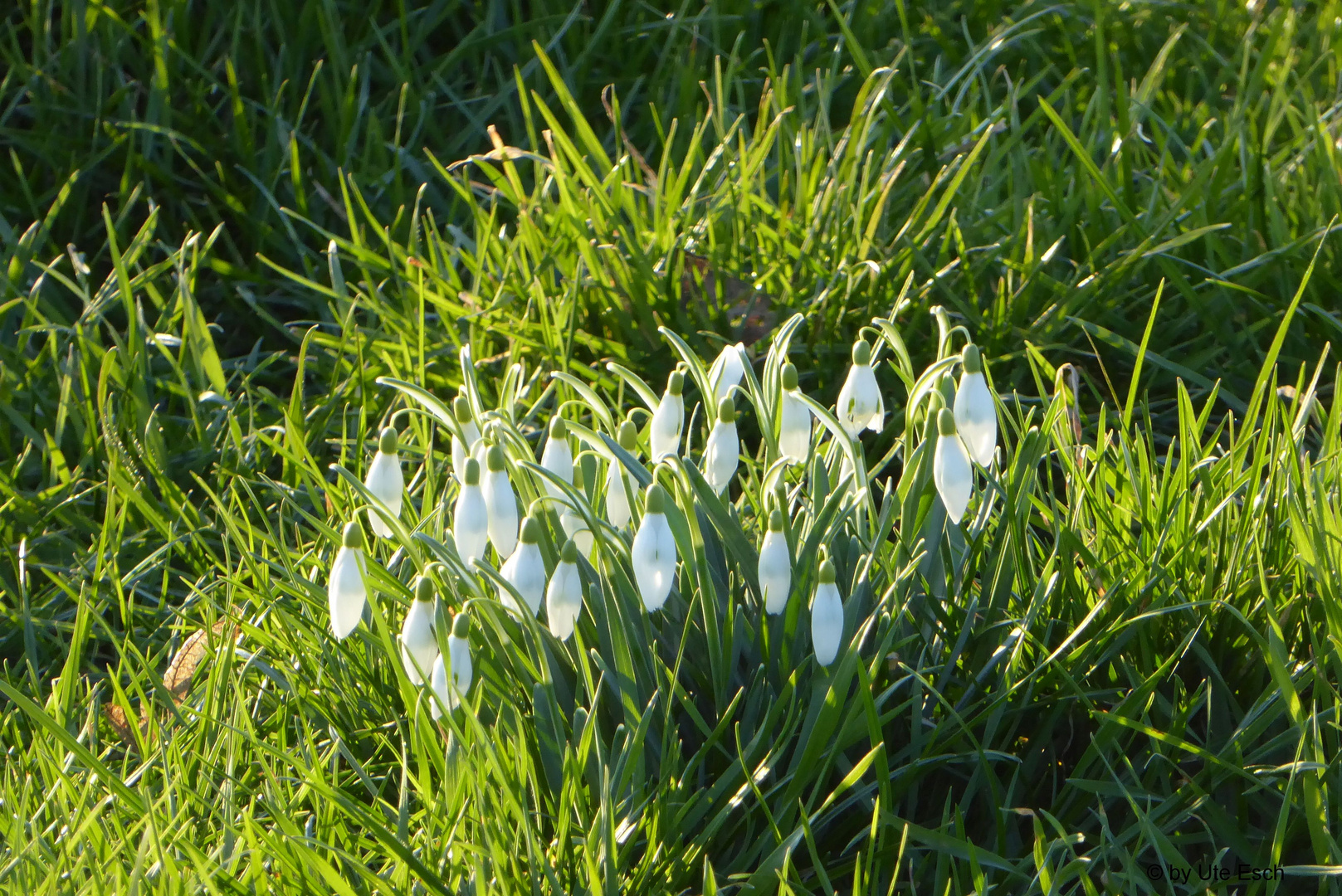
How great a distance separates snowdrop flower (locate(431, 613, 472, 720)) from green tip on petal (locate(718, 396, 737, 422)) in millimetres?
362

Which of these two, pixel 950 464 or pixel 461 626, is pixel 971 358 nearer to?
pixel 950 464

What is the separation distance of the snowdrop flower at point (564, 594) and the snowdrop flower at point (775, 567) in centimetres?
19

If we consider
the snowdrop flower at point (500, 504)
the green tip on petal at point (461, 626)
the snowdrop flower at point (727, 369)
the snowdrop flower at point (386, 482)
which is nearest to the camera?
the green tip on petal at point (461, 626)

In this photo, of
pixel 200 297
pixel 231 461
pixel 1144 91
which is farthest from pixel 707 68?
pixel 231 461

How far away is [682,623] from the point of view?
151 cm

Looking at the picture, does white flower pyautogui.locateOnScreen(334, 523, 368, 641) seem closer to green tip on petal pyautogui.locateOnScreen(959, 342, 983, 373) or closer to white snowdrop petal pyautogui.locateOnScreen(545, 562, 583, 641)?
white snowdrop petal pyautogui.locateOnScreen(545, 562, 583, 641)

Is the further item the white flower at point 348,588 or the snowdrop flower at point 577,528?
the snowdrop flower at point 577,528

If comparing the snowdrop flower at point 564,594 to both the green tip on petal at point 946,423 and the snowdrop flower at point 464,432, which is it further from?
the green tip on petal at point 946,423

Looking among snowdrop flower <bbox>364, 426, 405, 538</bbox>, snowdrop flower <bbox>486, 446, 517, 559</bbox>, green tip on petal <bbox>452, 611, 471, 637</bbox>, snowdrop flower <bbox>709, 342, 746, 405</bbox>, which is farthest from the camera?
snowdrop flower <bbox>709, 342, 746, 405</bbox>

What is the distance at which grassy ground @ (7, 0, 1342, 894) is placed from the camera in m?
1.38

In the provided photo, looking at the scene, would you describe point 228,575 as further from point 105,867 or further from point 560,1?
point 560,1

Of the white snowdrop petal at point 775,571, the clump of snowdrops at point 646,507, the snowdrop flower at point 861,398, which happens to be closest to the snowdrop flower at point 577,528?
the clump of snowdrops at point 646,507

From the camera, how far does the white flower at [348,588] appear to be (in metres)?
1.30

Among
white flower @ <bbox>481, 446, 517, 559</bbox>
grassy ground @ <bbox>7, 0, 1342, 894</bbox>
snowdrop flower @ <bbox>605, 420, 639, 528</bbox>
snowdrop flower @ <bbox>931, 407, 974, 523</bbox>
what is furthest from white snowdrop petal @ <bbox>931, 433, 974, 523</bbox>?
white flower @ <bbox>481, 446, 517, 559</bbox>
